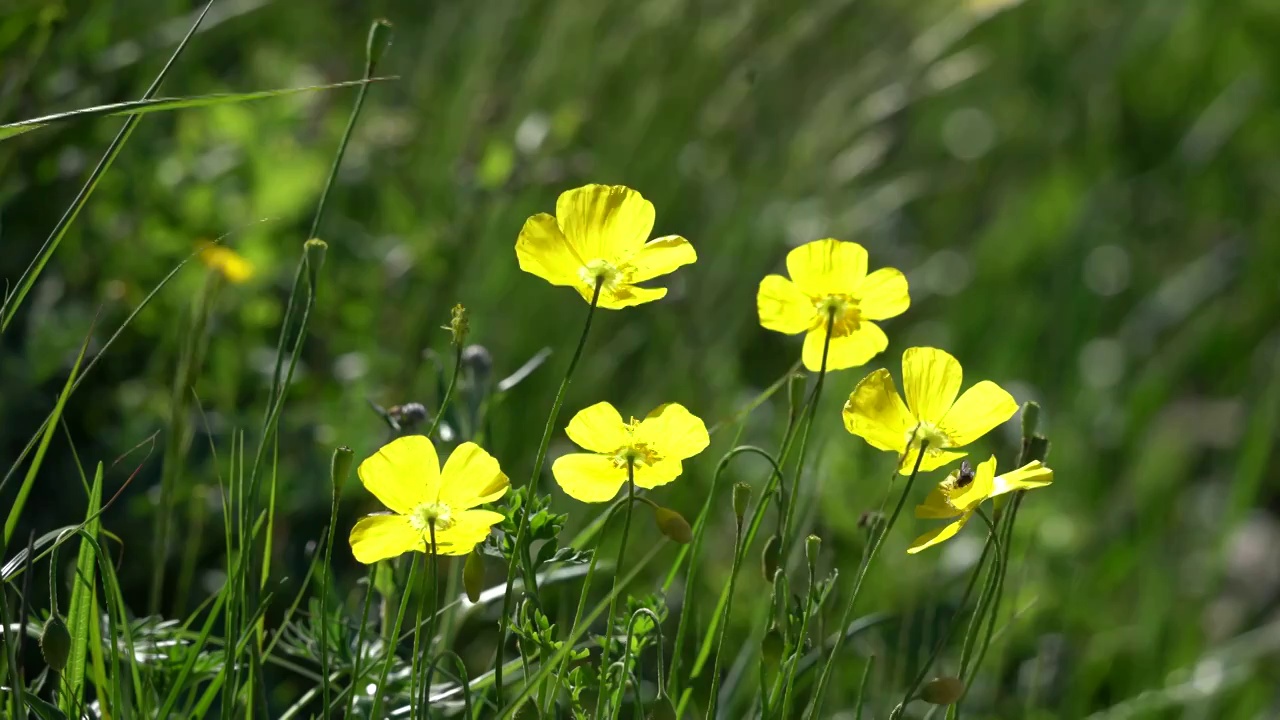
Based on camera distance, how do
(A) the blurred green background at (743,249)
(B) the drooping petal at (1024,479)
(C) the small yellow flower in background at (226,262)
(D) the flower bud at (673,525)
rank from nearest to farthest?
(B) the drooping petal at (1024,479), (D) the flower bud at (673,525), (C) the small yellow flower in background at (226,262), (A) the blurred green background at (743,249)

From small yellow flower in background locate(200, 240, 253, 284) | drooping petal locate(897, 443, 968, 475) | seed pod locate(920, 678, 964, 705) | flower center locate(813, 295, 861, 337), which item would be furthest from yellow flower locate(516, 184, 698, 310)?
small yellow flower in background locate(200, 240, 253, 284)

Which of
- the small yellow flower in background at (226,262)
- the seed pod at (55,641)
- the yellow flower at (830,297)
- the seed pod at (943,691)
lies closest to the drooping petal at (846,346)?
the yellow flower at (830,297)

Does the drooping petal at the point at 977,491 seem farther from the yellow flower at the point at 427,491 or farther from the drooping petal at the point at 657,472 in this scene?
the yellow flower at the point at 427,491

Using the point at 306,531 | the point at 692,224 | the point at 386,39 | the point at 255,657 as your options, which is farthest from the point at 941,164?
the point at 255,657

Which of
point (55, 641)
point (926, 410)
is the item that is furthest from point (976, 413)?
point (55, 641)

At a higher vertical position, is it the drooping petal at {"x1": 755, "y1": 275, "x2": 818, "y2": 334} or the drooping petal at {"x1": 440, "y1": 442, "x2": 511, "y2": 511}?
the drooping petal at {"x1": 755, "y1": 275, "x2": 818, "y2": 334}

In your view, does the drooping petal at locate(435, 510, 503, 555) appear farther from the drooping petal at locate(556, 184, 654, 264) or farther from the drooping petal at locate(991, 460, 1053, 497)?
the drooping petal at locate(991, 460, 1053, 497)
